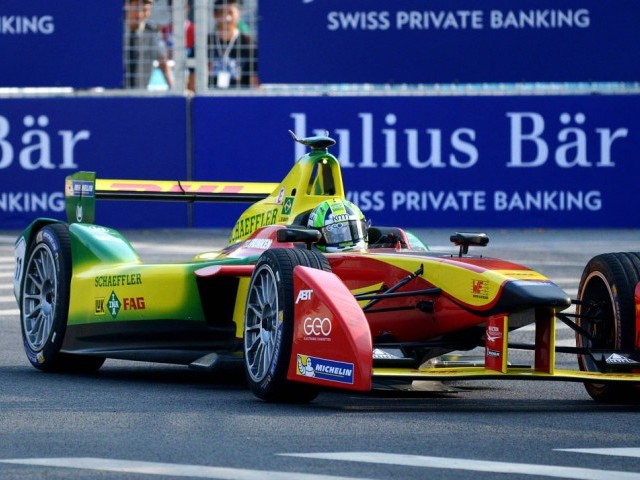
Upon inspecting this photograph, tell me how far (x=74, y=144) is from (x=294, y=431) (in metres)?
12.6

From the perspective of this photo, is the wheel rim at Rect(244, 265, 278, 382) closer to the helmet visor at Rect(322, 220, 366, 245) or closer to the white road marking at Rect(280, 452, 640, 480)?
the helmet visor at Rect(322, 220, 366, 245)

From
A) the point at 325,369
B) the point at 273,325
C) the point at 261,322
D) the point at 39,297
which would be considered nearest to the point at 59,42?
the point at 39,297

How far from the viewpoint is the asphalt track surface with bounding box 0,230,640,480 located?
5.93m

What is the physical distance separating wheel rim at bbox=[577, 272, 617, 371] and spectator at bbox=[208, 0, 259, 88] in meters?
11.2

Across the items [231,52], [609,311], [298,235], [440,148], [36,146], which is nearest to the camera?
[609,311]

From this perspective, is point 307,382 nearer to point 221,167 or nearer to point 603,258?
point 603,258

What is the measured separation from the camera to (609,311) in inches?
323

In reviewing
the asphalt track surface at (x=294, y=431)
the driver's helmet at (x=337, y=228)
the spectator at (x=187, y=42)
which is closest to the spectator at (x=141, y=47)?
the spectator at (x=187, y=42)

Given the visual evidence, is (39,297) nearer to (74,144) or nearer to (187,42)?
(74,144)

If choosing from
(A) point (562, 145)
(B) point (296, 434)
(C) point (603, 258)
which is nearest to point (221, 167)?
(A) point (562, 145)

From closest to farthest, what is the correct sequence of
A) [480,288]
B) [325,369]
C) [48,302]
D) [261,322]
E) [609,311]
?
→ [325,369] → [480,288] → [261,322] → [609,311] → [48,302]

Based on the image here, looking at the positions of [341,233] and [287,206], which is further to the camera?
[287,206]

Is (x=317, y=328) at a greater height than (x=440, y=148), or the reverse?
(x=440, y=148)

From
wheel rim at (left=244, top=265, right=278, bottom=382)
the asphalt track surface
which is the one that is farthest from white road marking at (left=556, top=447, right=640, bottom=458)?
wheel rim at (left=244, top=265, right=278, bottom=382)
